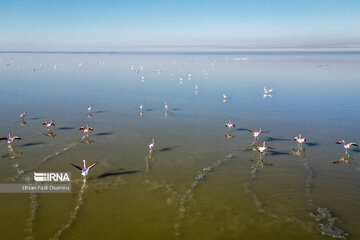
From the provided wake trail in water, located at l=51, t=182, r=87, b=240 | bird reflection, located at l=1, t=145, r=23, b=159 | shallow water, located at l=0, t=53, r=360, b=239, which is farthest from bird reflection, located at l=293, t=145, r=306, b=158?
bird reflection, located at l=1, t=145, r=23, b=159

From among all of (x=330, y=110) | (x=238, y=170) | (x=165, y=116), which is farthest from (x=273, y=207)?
(x=330, y=110)

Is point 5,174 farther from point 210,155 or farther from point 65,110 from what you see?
point 65,110

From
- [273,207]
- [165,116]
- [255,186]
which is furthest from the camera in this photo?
[165,116]

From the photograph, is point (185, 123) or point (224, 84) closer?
point (185, 123)

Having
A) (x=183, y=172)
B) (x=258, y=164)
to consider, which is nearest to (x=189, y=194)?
(x=183, y=172)

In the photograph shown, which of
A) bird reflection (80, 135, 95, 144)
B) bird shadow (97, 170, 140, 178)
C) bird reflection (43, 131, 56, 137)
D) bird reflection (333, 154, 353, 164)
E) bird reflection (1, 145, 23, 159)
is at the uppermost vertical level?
bird reflection (43, 131, 56, 137)

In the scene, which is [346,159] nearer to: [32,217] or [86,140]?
[86,140]

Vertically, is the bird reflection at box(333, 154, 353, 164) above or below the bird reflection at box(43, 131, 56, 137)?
below

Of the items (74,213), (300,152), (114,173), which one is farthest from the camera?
(300,152)

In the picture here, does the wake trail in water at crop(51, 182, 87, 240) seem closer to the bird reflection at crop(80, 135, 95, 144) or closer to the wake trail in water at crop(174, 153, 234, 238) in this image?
the wake trail in water at crop(174, 153, 234, 238)

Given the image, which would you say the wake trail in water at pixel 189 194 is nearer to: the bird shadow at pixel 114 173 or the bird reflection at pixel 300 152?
the bird shadow at pixel 114 173

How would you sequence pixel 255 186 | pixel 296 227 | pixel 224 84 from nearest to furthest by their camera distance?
pixel 296 227, pixel 255 186, pixel 224 84
